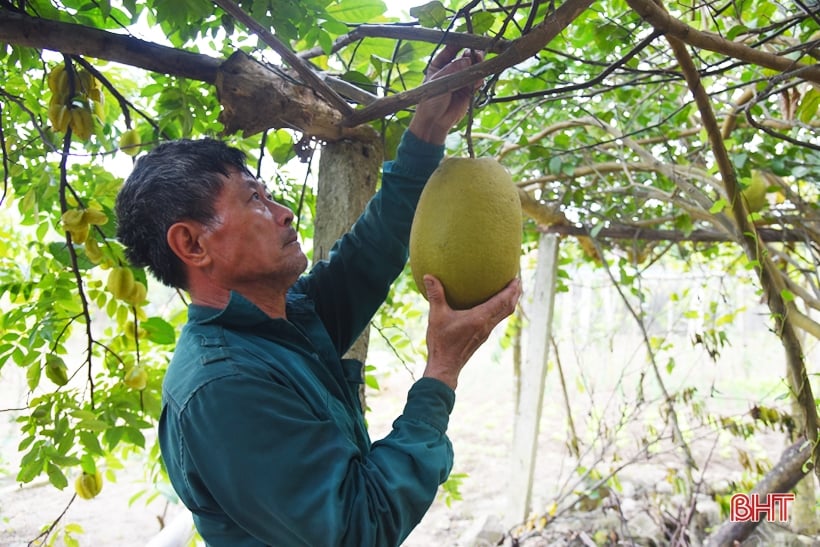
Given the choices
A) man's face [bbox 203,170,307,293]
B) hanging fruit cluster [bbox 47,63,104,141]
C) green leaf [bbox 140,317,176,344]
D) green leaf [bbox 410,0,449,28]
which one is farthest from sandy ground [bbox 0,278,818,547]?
green leaf [bbox 410,0,449,28]

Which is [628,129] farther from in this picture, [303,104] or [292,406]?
[292,406]

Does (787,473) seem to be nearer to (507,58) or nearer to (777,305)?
(777,305)

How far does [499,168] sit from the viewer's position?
48.3 inches

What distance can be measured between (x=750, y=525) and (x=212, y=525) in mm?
2442

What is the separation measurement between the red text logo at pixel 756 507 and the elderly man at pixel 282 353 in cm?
188

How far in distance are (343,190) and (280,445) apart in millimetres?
952

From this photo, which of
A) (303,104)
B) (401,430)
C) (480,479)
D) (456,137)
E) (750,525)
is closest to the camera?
(401,430)

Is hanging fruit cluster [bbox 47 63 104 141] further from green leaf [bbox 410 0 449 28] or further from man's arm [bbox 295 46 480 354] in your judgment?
green leaf [bbox 410 0 449 28]

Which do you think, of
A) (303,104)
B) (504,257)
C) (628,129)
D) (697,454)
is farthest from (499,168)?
(697,454)

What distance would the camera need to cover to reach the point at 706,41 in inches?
45.2

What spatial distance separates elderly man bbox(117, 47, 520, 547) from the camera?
36.4 inches

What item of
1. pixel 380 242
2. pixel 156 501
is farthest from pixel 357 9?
pixel 156 501

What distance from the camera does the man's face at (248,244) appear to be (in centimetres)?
125

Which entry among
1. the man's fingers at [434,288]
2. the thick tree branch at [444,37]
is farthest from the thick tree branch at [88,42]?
the man's fingers at [434,288]
